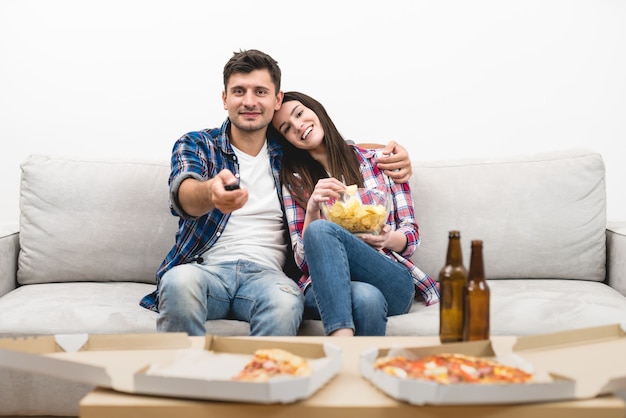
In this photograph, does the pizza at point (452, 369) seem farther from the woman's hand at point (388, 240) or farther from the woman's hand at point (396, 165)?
the woman's hand at point (396, 165)

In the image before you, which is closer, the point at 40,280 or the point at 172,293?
the point at 172,293

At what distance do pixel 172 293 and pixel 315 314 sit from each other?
437mm

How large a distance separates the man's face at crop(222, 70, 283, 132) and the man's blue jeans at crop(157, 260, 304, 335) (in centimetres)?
45

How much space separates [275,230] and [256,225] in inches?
2.7

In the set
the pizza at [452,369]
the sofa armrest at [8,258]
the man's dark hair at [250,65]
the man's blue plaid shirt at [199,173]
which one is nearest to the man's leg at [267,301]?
the man's blue plaid shirt at [199,173]

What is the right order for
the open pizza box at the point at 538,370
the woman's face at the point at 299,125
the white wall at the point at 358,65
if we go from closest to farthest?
the open pizza box at the point at 538,370, the woman's face at the point at 299,125, the white wall at the point at 358,65

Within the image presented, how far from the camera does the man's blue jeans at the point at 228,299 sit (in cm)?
187

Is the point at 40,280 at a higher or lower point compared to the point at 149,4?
lower

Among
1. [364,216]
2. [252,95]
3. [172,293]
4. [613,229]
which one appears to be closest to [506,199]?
[613,229]

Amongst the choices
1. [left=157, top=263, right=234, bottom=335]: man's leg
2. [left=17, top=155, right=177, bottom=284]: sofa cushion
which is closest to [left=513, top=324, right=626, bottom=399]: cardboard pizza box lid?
[left=157, top=263, right=234, bottom=335]: man's leg

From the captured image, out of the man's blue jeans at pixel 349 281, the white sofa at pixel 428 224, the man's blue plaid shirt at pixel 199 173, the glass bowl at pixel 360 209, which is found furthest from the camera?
the white sofa at pixel 428 224

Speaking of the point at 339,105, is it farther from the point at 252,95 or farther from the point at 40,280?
the point at 40,280

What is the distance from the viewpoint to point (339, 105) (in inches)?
117

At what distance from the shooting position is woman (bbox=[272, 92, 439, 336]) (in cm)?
185
